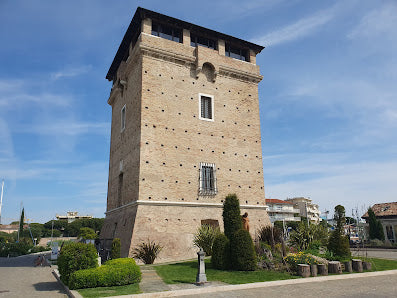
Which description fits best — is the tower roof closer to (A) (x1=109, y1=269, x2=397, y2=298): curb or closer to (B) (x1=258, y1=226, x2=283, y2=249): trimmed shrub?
(B) (x1=258, y1=226, x2=283, y2=249): trimmed shrub

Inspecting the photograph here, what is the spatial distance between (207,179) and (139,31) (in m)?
11.8

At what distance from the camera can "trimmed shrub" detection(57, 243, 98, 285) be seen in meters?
11.2

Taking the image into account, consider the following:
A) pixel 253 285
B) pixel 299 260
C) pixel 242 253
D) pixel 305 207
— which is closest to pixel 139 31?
pixel 242 253

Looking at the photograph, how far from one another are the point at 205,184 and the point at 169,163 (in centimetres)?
293

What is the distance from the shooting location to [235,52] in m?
25.0

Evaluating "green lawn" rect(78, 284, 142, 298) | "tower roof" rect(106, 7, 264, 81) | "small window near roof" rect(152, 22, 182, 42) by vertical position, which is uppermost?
"tower roof" rect(106, 7, 264, 81)

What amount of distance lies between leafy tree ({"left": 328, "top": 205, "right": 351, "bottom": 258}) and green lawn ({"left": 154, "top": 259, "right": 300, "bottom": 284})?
4.93 meters

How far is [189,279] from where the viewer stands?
11.7 meters

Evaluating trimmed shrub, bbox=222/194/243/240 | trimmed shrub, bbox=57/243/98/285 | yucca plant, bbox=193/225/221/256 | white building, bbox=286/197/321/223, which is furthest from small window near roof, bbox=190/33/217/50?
white building, bbox=286/197/321/223

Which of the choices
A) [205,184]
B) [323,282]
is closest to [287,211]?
[205,184]

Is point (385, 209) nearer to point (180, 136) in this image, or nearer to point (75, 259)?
point (180, 136)

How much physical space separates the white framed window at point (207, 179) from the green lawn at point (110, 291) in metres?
9.98

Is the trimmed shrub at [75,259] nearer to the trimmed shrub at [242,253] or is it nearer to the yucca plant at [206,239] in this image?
the trimmed shrub at [242,253]

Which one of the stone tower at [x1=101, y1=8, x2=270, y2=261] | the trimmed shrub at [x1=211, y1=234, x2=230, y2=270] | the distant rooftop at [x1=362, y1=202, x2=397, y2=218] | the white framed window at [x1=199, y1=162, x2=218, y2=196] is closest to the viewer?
the trimmed shrub at [x1=211, y1=234, x2=230, y2=270]
